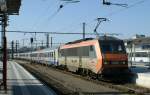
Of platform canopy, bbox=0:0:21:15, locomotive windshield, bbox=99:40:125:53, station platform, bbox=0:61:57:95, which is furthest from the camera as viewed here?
locomotive windshield, bbox=99:40:125:53

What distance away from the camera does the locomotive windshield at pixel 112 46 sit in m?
28.4

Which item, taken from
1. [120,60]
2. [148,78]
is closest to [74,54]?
[120,60]

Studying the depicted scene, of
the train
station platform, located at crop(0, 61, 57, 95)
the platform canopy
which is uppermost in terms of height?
the platform canopy

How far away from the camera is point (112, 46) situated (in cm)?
2869

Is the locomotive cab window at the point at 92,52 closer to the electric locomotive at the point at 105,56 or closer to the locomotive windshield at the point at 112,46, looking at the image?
the electric locomotive at the point at 105,56

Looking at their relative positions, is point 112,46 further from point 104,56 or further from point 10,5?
point 10,5

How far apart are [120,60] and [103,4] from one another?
4806mm

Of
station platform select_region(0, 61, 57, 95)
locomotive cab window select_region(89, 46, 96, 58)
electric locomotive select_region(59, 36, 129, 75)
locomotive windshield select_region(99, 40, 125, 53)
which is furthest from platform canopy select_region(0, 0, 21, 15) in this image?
locomotive cab window select_region(89, 46, 96, 58)

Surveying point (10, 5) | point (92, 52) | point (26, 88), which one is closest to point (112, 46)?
point (92, 52)

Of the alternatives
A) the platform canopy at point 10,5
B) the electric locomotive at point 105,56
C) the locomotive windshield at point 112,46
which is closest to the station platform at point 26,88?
the platform canopy at point 10,5

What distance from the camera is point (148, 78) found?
2383 cm

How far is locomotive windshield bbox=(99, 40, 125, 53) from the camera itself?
93.2ft

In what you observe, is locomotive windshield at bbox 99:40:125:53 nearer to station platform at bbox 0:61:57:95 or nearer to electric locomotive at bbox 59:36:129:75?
electric locomotive at bbox 59:36:129:75

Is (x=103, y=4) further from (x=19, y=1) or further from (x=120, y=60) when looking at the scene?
(x=19, y=1)
